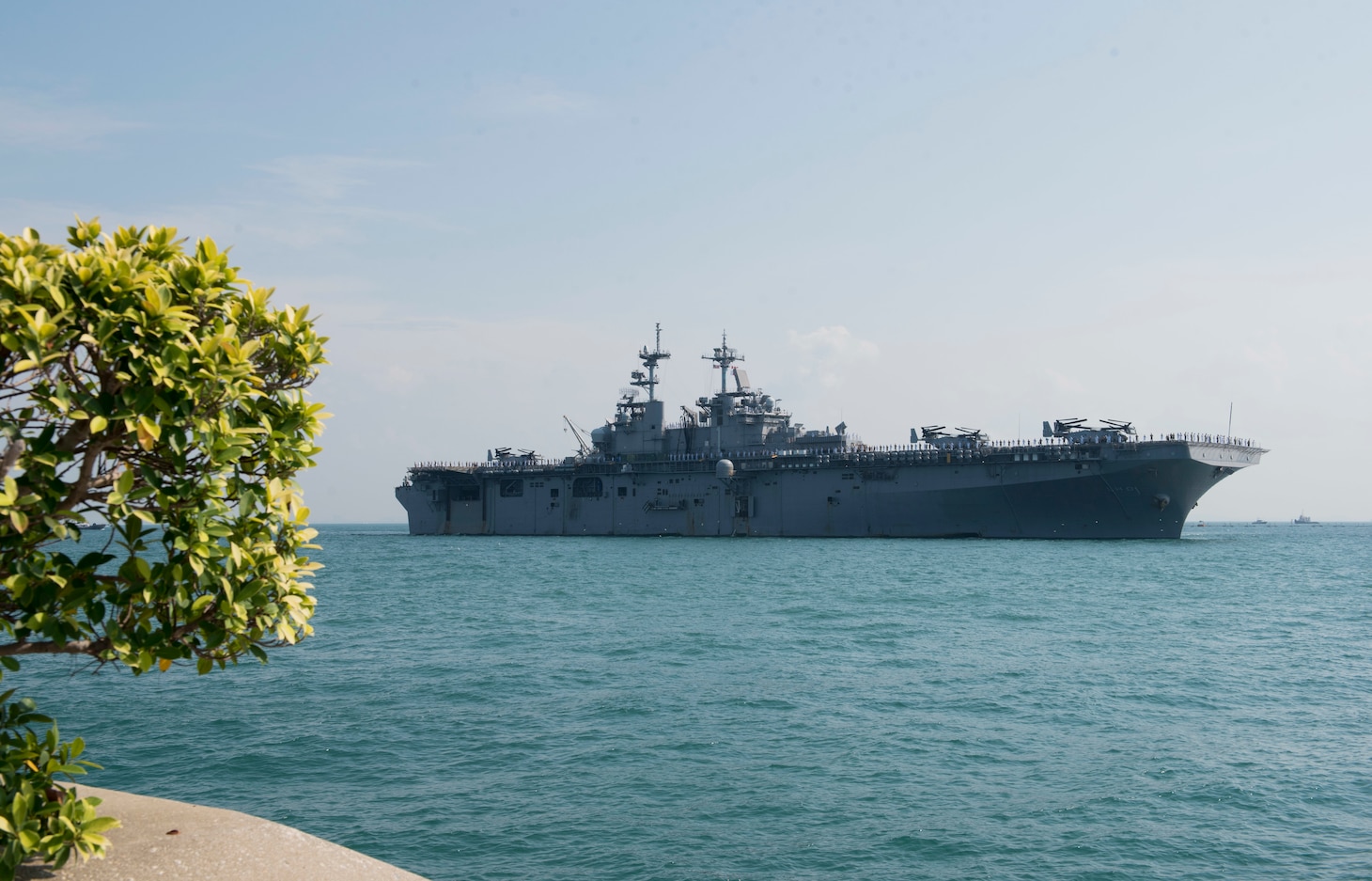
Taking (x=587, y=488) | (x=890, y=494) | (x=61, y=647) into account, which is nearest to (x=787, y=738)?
(x=61, y=647)

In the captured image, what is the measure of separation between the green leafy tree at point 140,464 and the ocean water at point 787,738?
685 mm

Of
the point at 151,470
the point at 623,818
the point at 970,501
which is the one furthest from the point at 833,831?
the point at 970,501

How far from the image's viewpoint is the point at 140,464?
19.2 feet

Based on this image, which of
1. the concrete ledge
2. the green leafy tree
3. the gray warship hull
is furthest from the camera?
the gray warship hull

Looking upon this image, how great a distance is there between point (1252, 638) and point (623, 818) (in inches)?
826

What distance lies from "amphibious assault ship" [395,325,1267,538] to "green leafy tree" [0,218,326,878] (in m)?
51.3

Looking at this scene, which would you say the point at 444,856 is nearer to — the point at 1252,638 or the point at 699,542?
the point at 1252,638

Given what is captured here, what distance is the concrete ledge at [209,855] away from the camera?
612 centimetres

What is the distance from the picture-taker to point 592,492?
72.4 meters

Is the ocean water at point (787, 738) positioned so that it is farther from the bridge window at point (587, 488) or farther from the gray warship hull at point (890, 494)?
the bridge window at point (587, 488)

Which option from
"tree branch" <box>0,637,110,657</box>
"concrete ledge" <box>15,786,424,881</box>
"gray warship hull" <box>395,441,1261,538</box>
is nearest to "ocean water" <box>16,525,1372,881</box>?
"tree branch" <box>0,637,110,657</box>

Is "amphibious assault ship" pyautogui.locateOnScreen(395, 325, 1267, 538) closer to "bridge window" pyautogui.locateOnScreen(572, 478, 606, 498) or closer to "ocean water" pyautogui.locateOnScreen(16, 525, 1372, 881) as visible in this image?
"bridge window" pyautogui.locateOnScreen(572, 478, 606, 498)

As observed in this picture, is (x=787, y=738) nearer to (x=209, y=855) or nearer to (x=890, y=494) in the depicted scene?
(x=209, y=855)

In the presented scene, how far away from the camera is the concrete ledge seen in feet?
20.1
